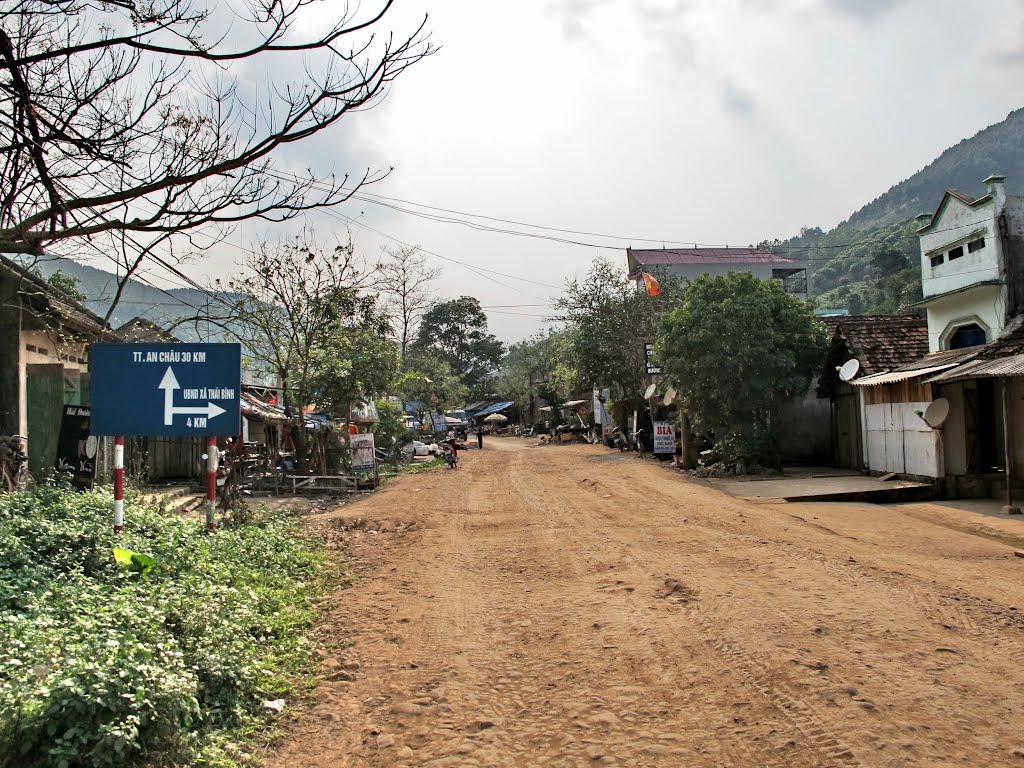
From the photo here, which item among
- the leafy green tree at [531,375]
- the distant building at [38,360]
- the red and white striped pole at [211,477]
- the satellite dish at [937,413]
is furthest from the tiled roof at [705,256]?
the red and white striped pole at [211,477]

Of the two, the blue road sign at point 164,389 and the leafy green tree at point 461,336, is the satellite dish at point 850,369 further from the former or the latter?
the leafy green tree at point 461,336

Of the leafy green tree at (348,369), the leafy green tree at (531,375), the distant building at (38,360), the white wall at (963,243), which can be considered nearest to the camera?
the distant building at (38,360)

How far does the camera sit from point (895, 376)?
15656 millimetres

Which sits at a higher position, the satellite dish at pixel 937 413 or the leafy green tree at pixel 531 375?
the leafy green tree at pixel 531 375

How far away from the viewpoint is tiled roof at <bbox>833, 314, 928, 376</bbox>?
18.2 m

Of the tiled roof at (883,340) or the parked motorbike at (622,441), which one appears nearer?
the tiled roof at (883,340)

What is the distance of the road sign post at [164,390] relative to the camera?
7016mm

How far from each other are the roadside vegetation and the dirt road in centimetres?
43

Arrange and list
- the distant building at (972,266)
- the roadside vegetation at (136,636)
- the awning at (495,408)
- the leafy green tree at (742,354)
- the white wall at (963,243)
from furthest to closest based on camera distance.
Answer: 1. the awning at (495,408)
2. the leafy green tree at (742,354)
3. the white wall at (963,243)
4. the distant building at (972,266)
5. the roadside vegetation at (136,636)

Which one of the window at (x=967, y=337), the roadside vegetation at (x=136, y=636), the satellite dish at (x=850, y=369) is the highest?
the window at (x=967, y=337)

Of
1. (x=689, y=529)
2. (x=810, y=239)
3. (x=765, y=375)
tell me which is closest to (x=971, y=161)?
(x=810, y=239)

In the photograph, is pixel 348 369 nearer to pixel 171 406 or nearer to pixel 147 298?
pixel 147 298

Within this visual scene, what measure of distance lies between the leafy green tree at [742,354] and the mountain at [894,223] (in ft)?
143

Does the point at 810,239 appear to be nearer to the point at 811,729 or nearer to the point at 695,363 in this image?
the point at 695,363
